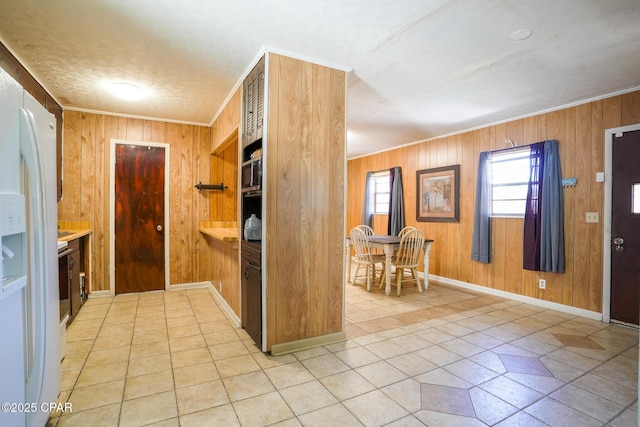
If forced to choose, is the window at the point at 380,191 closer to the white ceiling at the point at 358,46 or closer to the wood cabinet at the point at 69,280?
the white ceiling at the point at 358,46

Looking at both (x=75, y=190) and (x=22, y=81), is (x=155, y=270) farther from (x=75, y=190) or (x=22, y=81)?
(x=22, y=81)

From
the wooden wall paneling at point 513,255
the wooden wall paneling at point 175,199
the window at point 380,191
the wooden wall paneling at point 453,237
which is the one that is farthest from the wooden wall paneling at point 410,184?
the wooden wall paneling at point 175,199

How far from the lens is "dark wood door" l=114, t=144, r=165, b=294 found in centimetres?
432

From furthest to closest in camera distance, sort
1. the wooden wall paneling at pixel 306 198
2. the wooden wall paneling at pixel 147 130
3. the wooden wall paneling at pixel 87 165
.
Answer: the wooden wall paneling at pixel 147 130, the wooden wall paneling at pixel 87 165, the wooden wall paneling at pixel 306 198

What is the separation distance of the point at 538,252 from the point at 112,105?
5700 millimetres

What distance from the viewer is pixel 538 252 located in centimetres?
389

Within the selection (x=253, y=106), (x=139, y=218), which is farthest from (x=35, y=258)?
(x=139, y=218)

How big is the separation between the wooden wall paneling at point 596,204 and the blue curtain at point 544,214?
0.93ft

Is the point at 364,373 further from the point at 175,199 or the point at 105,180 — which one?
the point at 105,180

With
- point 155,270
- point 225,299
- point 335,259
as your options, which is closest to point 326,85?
Result: point 335,259

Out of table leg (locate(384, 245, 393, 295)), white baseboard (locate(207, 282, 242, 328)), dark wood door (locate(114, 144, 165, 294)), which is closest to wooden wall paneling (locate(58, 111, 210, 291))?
dark wood door (locate(114, 144, 165, 294))

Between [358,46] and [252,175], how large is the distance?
1.39 meters

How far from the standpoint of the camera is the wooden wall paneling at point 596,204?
3473 mm

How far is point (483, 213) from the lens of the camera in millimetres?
4547
